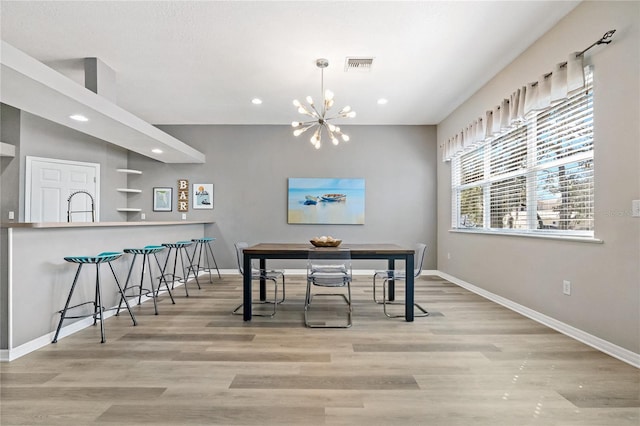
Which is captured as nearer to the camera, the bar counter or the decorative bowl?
the bar counter

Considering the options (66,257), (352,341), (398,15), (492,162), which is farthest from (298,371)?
(492,162)

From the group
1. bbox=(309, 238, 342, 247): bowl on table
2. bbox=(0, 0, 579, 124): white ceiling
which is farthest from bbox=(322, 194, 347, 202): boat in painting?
bbox=(309, 238, 342, 247): bowl on table

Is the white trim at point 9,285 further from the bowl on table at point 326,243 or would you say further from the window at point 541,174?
the window at point 541,174

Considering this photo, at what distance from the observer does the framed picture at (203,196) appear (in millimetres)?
6074

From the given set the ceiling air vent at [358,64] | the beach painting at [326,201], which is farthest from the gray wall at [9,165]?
the ceiling air vent at [358,64]

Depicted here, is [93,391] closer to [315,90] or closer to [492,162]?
[315,90]

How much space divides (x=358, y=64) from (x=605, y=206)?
2698 mm

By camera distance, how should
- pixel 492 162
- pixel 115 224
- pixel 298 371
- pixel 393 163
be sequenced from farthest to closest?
pixel 393 163 < pixel 492 162 < pixel 115 224 < pixel 298 371

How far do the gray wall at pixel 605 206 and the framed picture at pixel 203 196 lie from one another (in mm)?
5145

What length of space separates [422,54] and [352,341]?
10.00ft

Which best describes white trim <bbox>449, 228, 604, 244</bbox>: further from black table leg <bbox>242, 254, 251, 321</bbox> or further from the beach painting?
black table leg <bbox>242, 254, 251, 321</bbox>

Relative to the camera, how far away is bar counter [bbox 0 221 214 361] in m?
2.32

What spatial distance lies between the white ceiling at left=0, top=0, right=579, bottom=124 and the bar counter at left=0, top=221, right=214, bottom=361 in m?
1.87

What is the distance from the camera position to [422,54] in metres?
3.44
